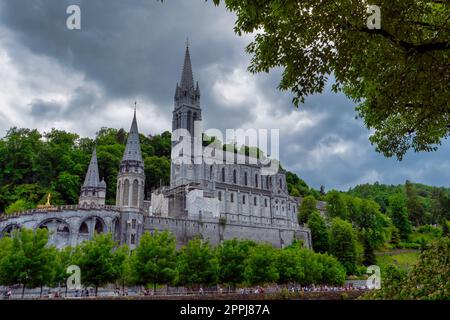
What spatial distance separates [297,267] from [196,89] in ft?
119

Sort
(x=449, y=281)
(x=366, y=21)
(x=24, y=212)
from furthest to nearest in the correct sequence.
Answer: (x=24, y=212), (x=449, y=281), (x=366, y=21)

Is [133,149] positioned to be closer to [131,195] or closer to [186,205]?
[131,195]

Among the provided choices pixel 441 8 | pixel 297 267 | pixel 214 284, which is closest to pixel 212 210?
pixel 297 267

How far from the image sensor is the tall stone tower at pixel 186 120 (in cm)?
6053

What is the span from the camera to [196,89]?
67688 mm

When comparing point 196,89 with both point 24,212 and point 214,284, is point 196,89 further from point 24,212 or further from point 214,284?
point 214,284

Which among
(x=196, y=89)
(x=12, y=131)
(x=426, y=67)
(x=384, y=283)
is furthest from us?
(x=196, y=89)

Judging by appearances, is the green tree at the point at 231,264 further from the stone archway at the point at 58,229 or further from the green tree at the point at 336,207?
the green tree at the point at 336,207

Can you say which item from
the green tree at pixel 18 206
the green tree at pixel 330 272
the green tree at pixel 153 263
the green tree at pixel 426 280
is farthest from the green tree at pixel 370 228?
the green tree at pixel 426 280

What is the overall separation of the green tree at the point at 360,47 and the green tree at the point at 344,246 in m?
49.8

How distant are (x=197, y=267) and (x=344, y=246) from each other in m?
32.6

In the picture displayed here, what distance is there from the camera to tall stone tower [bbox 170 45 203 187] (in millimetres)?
60531

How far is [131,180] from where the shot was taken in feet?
153

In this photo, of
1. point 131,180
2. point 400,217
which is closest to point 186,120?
point 131,180
